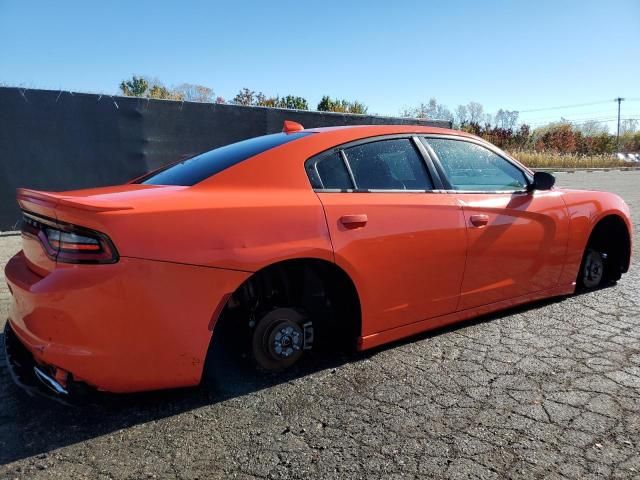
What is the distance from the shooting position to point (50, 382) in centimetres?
234

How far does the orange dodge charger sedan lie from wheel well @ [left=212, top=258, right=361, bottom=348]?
0.01 m

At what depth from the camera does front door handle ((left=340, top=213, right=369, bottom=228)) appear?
2818 mm

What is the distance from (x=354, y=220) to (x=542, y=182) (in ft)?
5.95

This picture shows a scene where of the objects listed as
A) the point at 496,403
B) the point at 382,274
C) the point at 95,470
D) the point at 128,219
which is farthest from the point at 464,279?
the point at 95,470

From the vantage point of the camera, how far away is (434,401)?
263 cm

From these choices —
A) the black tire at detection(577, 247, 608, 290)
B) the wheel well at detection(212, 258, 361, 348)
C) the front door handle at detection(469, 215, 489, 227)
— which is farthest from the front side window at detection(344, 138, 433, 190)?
the black tire at detection(577, 247, 608, 290)

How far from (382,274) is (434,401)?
0.74 m

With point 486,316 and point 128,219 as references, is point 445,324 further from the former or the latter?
point 128,219

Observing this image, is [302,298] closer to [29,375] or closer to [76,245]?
[76,245]

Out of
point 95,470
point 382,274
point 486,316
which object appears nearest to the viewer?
point 95,470

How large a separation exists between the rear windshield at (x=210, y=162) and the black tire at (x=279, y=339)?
0.85 meters

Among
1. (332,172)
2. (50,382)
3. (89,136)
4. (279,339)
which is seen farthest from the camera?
(89,136)

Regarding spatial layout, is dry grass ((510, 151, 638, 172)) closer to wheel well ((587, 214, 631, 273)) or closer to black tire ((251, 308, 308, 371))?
wheel well ((587, 214, 631, 273))

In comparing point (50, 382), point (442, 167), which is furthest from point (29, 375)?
point (442, 167)
